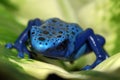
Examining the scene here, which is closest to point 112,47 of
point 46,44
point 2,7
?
point 46,44

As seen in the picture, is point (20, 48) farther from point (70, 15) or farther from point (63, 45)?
point (70, 15)

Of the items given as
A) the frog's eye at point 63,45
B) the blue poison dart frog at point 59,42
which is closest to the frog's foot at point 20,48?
the blue poison dart frog at point 59,42

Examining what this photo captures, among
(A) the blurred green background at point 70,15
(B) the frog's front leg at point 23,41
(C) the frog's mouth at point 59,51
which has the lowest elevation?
(C) the frog's mouth at point 59,51

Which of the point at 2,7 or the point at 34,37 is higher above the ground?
the point at 2,7

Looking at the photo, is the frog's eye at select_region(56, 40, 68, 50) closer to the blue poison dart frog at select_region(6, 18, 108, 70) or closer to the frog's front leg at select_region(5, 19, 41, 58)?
the blue poison dart frog at select_region(6, 18, 108, 70)

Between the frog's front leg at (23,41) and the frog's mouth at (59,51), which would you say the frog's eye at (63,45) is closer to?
the frog's mouth at (59,51)

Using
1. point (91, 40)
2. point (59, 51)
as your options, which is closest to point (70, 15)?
point (91, 40)

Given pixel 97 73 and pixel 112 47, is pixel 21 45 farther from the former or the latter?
pixel 97 73
